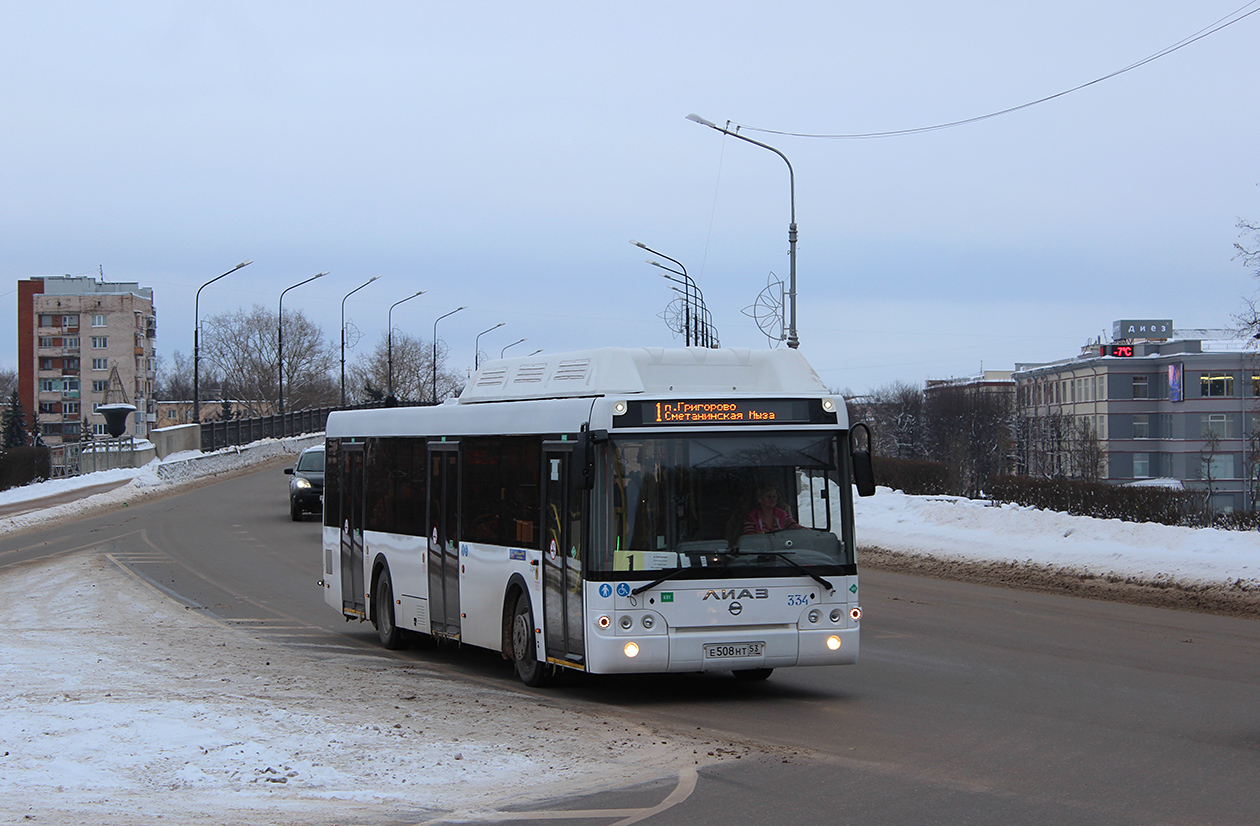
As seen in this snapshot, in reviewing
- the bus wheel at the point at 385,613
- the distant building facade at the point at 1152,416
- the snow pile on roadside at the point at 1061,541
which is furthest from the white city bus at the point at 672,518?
the distant building facade at the point at 1152,416

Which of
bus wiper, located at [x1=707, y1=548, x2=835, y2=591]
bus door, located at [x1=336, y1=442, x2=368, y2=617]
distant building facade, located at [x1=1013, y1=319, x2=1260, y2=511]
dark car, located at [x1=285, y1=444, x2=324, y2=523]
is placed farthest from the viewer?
distant building facade, located at [x1=1013, y1=319, x2=1260, y2=511]

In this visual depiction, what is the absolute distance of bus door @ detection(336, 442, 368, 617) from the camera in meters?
15.7

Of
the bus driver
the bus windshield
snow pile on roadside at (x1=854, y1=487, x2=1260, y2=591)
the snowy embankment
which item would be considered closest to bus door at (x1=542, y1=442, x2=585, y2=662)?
the bus windshield

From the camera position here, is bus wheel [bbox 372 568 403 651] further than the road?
Yes

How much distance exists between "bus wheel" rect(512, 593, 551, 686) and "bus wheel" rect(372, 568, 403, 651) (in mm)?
2988

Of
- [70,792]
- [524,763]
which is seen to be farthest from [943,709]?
[70,792]

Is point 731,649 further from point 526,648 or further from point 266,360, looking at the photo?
point 266,360

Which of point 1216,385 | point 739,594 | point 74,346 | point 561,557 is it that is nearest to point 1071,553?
point 739,594

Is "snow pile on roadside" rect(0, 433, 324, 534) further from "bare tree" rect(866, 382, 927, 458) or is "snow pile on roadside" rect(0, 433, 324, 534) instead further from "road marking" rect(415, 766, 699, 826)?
"bare tree" rect(866, 382, 927, 458)

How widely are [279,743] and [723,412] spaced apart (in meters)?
4.36

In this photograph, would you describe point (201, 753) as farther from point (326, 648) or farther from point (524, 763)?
point (326, 648)

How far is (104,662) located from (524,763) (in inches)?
223

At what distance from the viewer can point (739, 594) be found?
10570 mm

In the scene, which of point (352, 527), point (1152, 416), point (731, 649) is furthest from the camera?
point (1152, 416)
